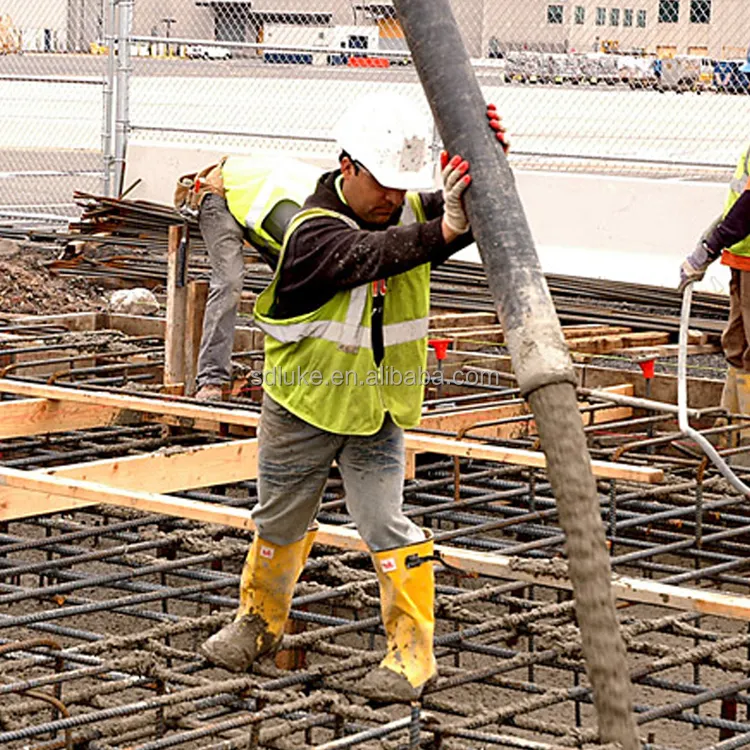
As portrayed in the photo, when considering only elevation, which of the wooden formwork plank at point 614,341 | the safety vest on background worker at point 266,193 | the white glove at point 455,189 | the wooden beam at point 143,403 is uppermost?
the safety vest on background worker at point 266,193

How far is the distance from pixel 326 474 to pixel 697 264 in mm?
3100

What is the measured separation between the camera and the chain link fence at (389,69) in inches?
592

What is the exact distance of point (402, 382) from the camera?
15.8ft

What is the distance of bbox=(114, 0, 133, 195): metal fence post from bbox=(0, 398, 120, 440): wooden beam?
8.03 m

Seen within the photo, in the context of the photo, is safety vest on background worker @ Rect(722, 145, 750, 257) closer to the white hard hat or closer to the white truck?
the white hard hat

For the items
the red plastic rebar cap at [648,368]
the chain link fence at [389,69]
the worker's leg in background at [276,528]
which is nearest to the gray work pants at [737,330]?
the red plastic rebar cap at [648,368]

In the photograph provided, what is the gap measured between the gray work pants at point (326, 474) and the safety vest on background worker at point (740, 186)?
11.7 ft

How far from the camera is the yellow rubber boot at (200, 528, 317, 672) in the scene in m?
5.02

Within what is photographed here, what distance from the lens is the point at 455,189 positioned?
359 centimetres

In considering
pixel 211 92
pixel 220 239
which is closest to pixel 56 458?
pixel 220 239

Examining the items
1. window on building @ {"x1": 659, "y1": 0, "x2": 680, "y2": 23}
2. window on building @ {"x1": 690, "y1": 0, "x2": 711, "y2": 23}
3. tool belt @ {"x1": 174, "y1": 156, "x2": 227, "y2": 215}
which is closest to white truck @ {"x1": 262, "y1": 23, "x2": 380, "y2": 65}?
window on building @ {"x1": 659, "y1": 0, "x2": 680, "y2": 23}

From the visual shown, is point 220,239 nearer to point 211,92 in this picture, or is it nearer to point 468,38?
point 468,38

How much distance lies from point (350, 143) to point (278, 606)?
151 centimetres

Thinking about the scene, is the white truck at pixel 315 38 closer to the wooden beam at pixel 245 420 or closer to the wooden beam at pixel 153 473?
the wooden beam at pixel 245 420
